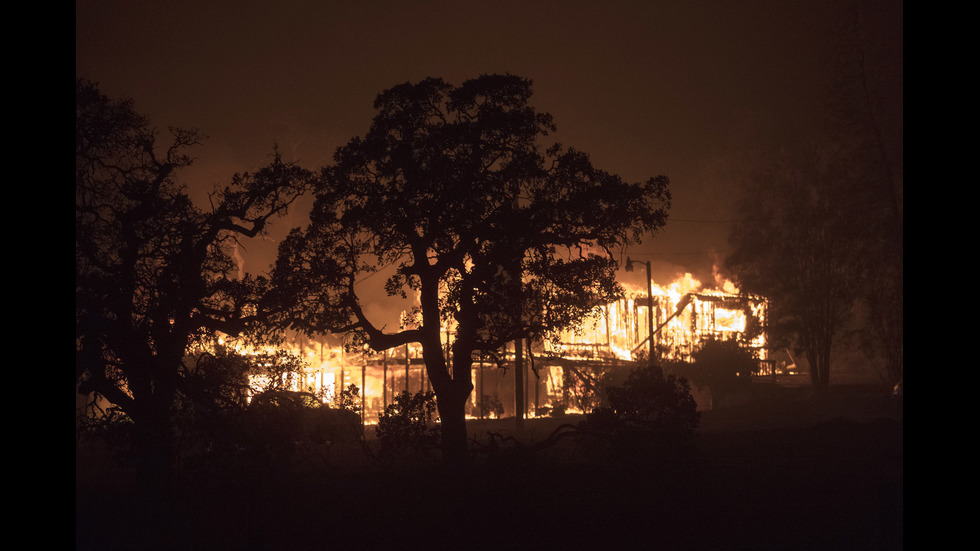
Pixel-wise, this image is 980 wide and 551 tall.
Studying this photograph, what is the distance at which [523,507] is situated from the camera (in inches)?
651

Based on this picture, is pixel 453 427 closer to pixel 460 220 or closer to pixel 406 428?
pixel 406 428

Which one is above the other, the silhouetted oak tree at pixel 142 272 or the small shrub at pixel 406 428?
the silhouetted oak tree at pixel 142 272

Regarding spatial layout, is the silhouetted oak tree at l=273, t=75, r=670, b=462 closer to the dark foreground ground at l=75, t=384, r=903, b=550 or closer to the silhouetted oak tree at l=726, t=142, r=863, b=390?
the dark foreground ground at l=75, t=384, r=903, b=550

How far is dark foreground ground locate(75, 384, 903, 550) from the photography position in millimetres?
14578

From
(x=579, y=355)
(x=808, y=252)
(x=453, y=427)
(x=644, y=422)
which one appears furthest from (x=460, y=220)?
(x=808, y=252)

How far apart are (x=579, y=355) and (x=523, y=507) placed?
2768cm

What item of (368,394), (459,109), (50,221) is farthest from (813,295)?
(50,221)

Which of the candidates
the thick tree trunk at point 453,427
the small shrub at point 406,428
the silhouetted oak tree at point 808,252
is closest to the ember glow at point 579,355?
the silhouetted oak tree at point 808,252

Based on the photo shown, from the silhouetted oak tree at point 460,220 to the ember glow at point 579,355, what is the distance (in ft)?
63.9

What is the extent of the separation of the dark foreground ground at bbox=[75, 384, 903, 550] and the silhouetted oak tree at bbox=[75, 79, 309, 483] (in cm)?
186

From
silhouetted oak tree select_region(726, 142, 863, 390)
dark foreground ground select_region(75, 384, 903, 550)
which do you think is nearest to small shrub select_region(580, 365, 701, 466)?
dark foreground ground select_region(75, 384, 903, 550)

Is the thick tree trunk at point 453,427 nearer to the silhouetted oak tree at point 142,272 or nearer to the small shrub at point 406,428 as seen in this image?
the small shrub at point 406,428

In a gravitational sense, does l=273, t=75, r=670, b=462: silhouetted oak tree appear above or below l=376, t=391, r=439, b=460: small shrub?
above

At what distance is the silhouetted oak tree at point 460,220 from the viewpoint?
18.0 metres
